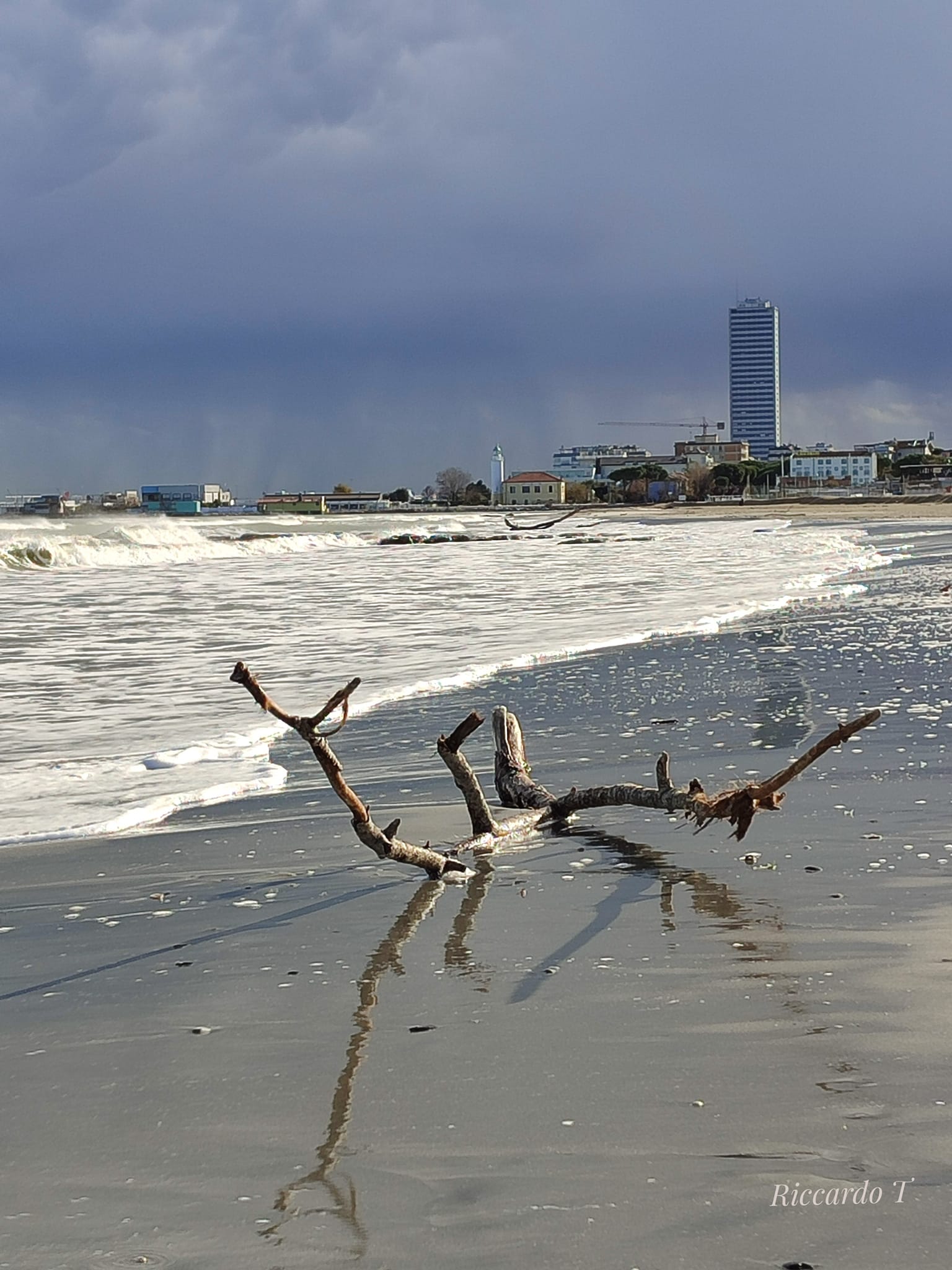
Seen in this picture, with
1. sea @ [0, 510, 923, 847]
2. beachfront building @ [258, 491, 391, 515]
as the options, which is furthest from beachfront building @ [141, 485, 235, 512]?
sea @ [0, 510, 923, 847]

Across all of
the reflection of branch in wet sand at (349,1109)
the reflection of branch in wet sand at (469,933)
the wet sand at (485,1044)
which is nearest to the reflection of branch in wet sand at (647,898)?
the wet sand at (485,1044)

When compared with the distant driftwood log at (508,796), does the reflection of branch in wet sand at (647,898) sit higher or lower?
lower

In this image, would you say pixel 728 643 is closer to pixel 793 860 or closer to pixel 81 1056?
pixel 793 860

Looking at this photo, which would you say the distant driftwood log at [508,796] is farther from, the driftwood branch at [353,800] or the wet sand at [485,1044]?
the wet sand at [485,1044]

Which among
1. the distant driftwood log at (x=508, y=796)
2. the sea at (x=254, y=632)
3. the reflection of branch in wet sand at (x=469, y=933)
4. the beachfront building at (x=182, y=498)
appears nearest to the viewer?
the reflection of branch in wet sand at (x=469, y=933)

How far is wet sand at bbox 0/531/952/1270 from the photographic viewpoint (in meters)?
2.22

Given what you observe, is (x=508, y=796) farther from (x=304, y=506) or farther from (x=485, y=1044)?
(x=304, y=506)

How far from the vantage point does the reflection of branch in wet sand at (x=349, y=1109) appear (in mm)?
2268

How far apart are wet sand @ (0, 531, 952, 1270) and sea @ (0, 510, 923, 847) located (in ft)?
5.06

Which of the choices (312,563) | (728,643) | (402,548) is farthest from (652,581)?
(402,548)

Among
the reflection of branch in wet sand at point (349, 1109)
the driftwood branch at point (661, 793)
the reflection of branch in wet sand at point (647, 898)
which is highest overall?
the driftwood branch at point (661, 793)

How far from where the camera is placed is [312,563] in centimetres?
3694

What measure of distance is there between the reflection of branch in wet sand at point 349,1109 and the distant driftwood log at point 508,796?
0.36 meters

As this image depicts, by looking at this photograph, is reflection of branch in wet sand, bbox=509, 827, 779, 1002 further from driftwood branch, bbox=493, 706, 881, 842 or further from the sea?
the sea
